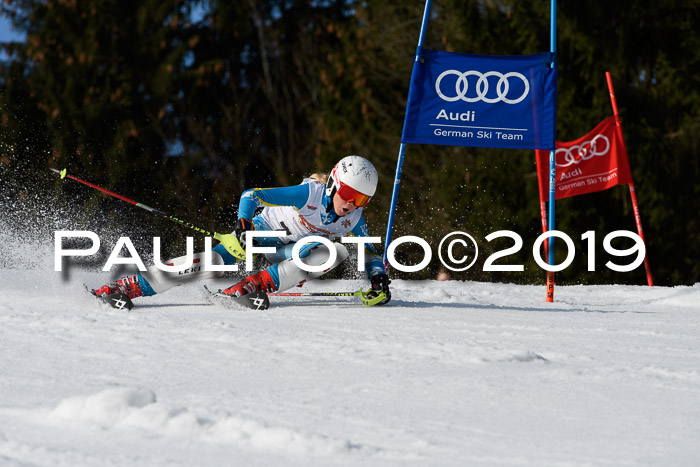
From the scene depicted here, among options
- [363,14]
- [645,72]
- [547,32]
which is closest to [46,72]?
[363,14]

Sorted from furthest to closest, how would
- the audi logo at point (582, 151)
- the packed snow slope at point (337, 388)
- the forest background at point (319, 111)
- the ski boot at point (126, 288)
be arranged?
the forest background at point (319, 111), the audi logo at point (582, 151), the ski boot at point (126, 288), the packed snow slope at point (337, 388)

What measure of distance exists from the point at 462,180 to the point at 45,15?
967 centimetres

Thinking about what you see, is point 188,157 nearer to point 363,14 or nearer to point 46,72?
point 46,72

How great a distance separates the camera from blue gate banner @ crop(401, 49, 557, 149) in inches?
262

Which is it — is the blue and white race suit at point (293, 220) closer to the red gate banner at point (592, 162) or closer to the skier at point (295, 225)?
the skier at point (295, 225)

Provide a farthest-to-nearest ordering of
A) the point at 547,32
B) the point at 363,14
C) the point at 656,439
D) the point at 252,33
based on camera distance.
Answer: the point at 252,33, the point at 363,14, the point at 547,32, the point at 656,439

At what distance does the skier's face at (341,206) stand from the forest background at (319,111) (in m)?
7.68

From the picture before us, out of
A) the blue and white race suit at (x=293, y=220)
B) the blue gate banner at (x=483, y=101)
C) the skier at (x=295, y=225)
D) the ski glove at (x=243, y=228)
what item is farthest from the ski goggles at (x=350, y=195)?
the blue gate banner at (x=483, y=101)

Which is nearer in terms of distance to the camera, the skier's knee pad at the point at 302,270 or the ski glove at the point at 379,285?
the skier's knee pad at the point at 302,270

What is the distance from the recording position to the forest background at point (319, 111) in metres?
13.5

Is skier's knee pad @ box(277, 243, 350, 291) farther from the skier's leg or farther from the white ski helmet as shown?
the white ski helmet

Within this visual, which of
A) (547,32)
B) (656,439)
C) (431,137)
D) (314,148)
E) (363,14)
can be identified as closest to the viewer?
(656,439)

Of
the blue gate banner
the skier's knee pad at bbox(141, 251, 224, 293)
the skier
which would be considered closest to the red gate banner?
the blue gate banner

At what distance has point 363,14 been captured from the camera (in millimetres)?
16500
